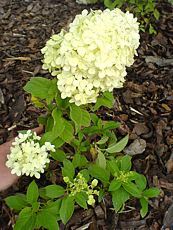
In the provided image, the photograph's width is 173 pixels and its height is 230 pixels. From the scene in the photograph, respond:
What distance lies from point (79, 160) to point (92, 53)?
0.68 meters

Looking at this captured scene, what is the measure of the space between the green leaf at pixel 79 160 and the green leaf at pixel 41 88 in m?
0.38

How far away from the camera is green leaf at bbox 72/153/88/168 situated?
2.48 m

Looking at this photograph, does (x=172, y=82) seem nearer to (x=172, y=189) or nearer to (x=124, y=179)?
(x=172, y=189)

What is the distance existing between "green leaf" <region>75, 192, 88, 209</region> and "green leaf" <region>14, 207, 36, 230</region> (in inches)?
8.1

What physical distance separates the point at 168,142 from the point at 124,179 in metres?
0.71

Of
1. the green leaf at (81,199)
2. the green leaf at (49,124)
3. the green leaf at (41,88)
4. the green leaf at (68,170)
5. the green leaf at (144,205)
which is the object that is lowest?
the green leaf at (144,205)

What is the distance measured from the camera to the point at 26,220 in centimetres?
223

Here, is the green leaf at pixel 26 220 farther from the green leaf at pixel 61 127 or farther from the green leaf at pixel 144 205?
the green leaf at pixel 144 205

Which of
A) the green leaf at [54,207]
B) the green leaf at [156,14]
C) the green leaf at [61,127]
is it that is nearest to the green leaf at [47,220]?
the green leaf at [54,207]

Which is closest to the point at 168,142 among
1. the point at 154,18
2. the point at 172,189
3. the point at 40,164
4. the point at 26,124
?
the point at 172,189

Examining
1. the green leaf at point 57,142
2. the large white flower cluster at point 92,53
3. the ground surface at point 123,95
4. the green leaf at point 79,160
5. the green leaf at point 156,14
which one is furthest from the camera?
the green leaf at point 156,14

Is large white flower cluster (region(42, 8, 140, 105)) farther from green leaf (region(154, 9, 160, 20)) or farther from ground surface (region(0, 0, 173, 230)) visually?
green leaf (region(154, 9, 160, 20))

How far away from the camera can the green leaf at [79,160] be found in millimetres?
2484

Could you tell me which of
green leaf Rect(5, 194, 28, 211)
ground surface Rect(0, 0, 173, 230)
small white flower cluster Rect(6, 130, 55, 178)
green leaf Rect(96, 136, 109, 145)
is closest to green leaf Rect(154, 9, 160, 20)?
ground surface Rect(0, 0, 173, 230)
